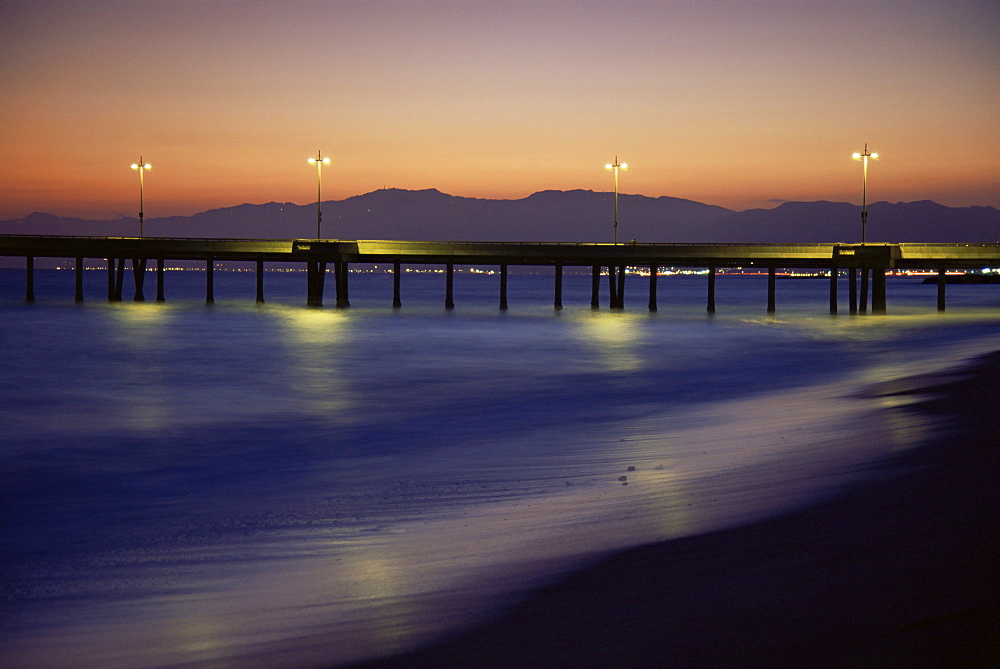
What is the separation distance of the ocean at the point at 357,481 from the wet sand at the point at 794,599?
0.43 m

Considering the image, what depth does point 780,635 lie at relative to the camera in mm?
4613

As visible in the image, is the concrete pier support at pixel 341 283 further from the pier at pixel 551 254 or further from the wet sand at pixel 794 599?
the wet sand at pixel 794 599

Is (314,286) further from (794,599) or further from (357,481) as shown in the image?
(794,599)

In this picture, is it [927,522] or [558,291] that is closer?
[927,522]

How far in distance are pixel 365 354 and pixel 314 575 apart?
2554cm

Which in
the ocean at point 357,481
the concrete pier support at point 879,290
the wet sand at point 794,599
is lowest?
the ocean at point 357,481

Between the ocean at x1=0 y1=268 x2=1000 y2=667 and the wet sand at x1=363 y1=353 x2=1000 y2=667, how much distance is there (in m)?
Answer: 0.43

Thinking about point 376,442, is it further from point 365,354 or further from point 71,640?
point 365,354

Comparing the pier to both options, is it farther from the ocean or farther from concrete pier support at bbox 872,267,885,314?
the ocean

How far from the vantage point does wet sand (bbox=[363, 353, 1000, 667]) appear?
4.41 m

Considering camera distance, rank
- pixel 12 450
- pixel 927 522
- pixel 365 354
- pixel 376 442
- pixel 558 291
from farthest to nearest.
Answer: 1. pixel 558 291
2. pixel 365 354
3. pixel 376 442
4. pixel 12 450
5. pixel 927 522

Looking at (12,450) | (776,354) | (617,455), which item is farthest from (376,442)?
(776,354)

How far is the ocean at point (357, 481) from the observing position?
5.76 metres

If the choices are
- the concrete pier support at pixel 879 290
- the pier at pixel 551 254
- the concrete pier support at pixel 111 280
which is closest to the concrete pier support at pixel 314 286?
the pier at pixel 551 254
